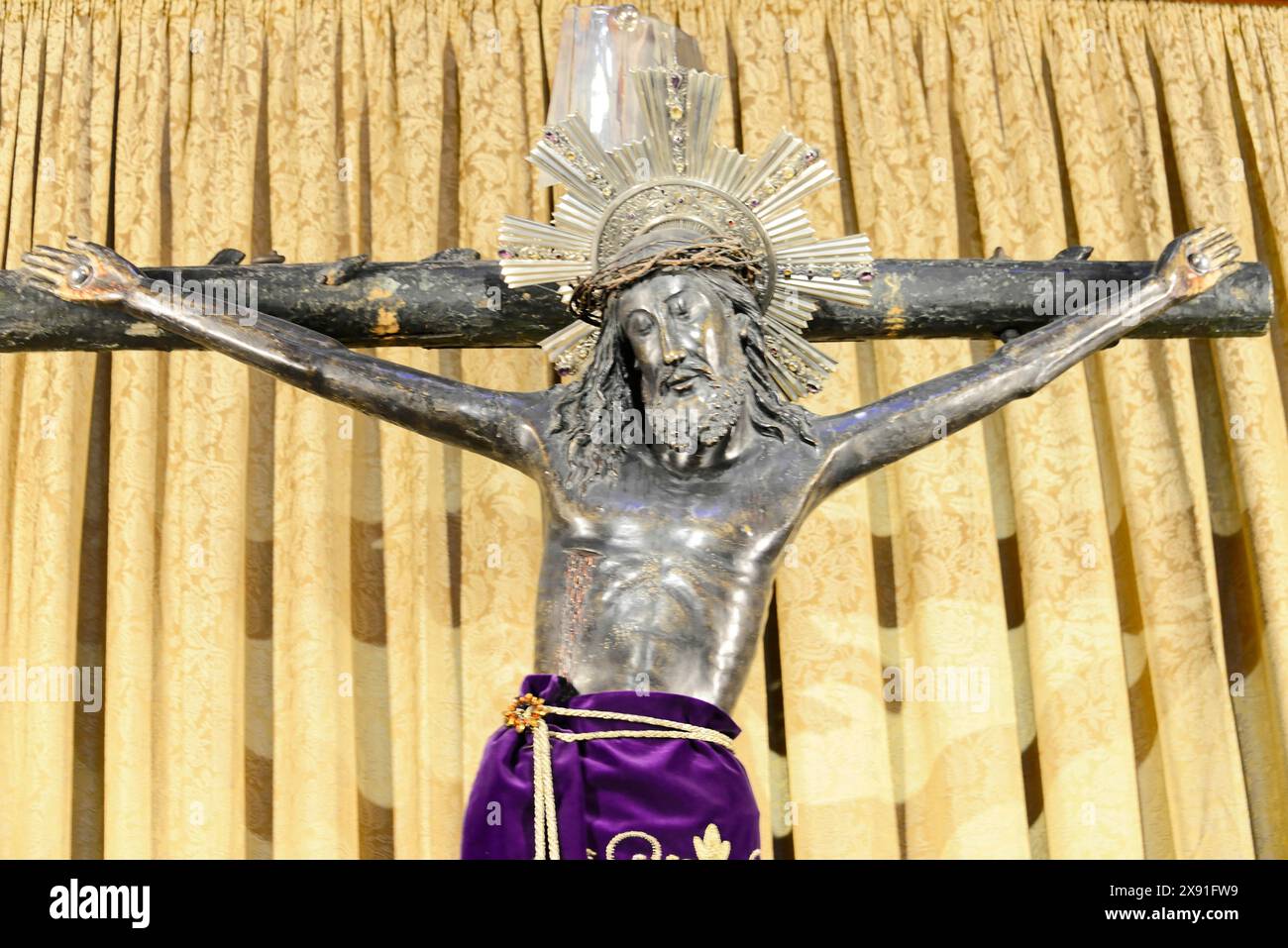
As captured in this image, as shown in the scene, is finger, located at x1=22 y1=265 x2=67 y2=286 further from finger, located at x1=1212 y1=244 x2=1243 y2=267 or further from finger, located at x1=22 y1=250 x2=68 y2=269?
finger, located at x1=1212 y1=244 x2=1243 y2=267

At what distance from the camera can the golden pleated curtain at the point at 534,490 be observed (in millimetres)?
3459

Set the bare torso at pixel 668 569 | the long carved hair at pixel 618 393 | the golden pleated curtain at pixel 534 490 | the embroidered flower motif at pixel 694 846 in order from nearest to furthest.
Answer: the embroidered flower motif at pixel 694 846, the bare torso at pixel 668 569, the long carved hair at pixel 618 393, the golden pleated curtain at pixel 534 490

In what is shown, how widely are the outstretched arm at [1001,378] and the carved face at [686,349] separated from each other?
20 cm

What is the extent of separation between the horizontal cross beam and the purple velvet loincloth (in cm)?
76

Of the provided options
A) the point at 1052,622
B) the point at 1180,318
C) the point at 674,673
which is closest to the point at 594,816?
the point at 674,673

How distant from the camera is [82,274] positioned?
2404mm

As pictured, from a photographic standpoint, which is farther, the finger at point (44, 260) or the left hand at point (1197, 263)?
the left hand at point (1197, 263)

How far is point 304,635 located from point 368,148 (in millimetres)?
1243

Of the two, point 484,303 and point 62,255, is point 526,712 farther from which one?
point 62,255

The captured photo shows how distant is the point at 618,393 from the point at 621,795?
0.63 meters

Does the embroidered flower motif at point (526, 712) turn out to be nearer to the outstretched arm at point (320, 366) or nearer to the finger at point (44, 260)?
the outstretched arm at point (320, 366)

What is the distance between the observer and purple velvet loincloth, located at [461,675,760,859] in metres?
2.03

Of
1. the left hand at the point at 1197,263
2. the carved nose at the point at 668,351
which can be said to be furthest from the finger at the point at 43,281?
the left hand at the point at 1197,263

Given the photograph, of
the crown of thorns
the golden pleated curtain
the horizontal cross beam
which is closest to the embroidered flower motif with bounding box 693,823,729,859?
the crown of thorns
